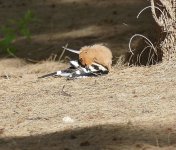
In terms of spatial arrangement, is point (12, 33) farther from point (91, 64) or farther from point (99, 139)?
point (99, 139)

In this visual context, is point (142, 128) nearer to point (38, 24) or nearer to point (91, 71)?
point (91, 71)

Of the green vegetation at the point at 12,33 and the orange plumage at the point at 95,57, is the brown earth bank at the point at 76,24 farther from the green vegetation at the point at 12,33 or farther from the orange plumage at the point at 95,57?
the orange plumage at the point at 95,57

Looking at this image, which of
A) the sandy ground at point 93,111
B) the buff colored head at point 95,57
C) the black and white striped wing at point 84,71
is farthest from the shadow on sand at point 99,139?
the buff colored head at point 95,57

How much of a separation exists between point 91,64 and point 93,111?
1906 millimetres

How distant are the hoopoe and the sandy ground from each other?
0.16 m

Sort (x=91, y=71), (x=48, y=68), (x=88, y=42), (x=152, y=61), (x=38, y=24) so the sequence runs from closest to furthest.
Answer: (x=91, y=71)
(x=152, y=61)
(x=48, y=68)
(x=88, y=42)
(x=38, y=24)

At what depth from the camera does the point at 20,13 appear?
50.1 ft

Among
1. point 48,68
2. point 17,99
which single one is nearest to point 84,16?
point 48,68

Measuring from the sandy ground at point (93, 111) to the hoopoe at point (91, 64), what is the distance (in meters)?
0.16

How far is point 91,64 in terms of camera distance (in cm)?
876

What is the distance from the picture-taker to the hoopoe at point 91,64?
8633 mm

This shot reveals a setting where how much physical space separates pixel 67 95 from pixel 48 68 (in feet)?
10.6

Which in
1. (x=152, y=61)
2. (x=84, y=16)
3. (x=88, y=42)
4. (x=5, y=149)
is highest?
(x=84, y=16)

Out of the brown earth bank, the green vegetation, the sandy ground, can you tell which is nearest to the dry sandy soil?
the sandy ground
